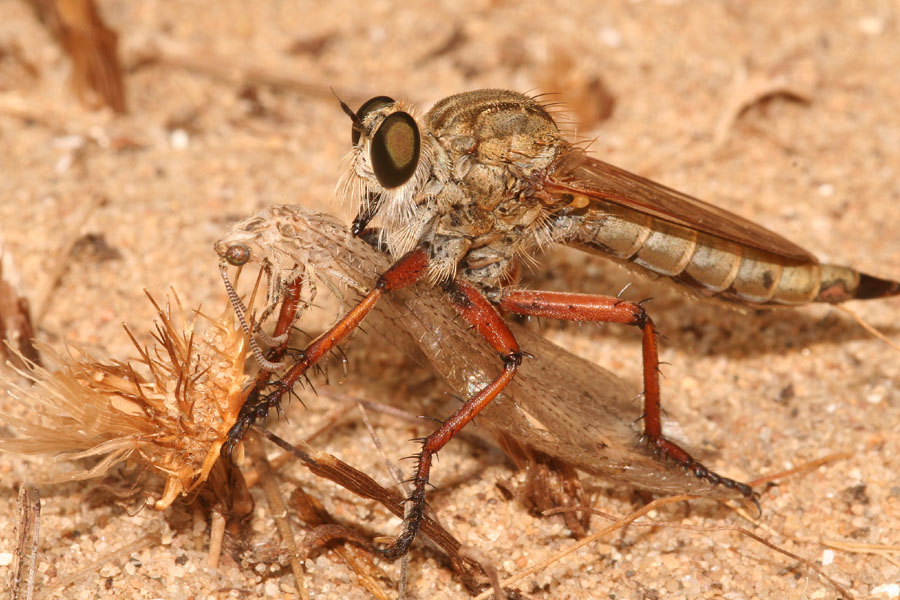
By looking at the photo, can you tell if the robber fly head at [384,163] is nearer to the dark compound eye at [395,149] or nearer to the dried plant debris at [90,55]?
the dark compound eye at [395,149]

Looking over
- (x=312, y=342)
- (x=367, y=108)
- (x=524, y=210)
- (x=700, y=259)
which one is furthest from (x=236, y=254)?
(x=700, y=259)

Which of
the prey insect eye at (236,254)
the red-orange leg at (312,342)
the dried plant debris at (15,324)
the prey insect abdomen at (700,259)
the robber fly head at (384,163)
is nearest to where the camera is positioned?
the prey insect eye at (236,254)

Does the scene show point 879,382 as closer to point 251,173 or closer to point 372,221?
point 372,221

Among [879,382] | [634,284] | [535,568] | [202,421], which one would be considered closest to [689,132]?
[634,284]

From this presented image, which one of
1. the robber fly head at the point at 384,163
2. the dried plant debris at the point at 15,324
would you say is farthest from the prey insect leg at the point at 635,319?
the dried plant debris at the point at 15,324

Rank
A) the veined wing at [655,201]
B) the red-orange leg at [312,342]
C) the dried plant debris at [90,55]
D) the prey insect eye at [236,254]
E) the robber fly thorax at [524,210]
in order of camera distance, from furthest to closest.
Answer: the dried plant debris at [90,55] → the veined wing at [655,201] → the robber fly thorax at [524,210] → the red-orange leg at [312,342] → the prey insect eye at [236,254]

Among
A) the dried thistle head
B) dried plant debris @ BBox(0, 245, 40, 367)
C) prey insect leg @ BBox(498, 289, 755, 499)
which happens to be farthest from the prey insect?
dried plant debris @ BBox(0, 245, 40, 367)

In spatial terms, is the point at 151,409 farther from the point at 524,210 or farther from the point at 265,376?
the point at 524,210
